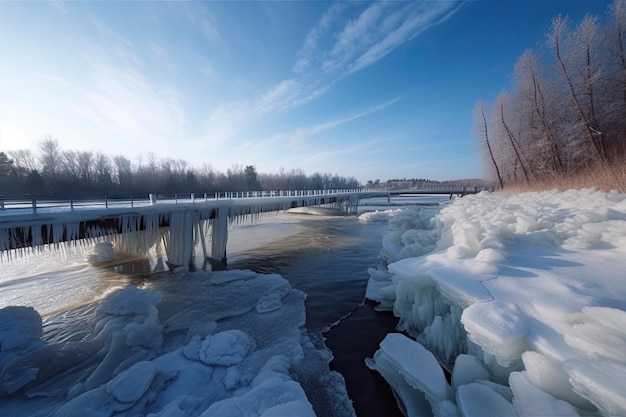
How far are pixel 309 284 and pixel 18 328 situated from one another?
838 cm

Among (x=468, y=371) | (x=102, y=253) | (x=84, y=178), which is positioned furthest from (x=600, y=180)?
(x=84, y=178)

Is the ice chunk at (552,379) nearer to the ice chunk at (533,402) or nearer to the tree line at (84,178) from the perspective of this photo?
the ice chunk at (533,402)

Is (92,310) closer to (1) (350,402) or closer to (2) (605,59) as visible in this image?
(1) (350,402)

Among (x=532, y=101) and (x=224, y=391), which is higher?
(x=532, y=101)

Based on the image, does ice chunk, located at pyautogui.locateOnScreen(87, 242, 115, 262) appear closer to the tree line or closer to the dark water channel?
the dark water channel

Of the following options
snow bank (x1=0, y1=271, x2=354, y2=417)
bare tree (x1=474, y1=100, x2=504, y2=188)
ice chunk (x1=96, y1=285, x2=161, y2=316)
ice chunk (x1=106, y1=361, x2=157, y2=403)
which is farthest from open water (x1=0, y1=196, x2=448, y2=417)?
bare tree (x1=474, y1=100, x2=504, y2=188)

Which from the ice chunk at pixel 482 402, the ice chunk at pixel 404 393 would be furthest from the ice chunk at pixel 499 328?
the ice chunk at pixel 404 393

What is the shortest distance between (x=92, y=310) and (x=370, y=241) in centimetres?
1637

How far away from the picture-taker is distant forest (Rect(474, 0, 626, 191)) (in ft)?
41.7

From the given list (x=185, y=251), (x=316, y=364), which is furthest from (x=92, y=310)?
(x=316, y=364)

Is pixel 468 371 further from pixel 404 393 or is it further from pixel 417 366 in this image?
pixel 404 393

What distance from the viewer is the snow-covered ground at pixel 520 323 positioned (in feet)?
6.97

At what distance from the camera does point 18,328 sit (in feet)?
18.2

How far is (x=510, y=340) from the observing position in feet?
8.09
